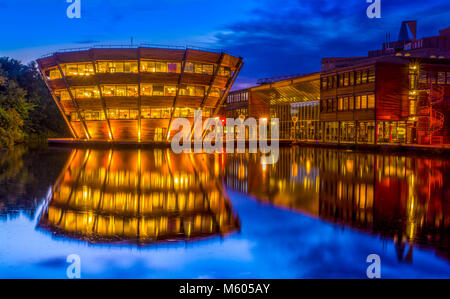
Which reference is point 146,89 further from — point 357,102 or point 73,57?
point 357,102

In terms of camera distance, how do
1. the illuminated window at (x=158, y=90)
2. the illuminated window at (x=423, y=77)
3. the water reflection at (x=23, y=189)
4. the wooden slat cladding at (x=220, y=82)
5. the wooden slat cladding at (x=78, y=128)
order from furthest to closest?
the wooden slat cladding at (x=78, y=128) → the wooden slat cladding at (x=220, y=82) → the illuminated window at (x=158, y=90) → the illuminated window at (x=423, y=77) → the water reflection at (x=23, y=189)

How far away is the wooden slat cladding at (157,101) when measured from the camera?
54906 mm

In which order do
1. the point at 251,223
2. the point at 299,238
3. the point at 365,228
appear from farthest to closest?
the point at 251,223 → the point at 365,228 → the point at 299,238

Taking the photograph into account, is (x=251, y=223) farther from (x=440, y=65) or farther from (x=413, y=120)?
(x=440, y=65)

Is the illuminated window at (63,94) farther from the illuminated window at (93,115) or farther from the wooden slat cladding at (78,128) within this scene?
the wooden slat cladding at (78,128)

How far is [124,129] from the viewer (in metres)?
56.8

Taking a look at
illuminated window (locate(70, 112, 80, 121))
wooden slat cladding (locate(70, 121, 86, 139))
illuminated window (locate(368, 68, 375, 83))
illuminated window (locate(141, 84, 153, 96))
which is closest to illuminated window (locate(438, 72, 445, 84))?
illuminated window (locate(368, 68, 375, 83))

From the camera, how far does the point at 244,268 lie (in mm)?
7574

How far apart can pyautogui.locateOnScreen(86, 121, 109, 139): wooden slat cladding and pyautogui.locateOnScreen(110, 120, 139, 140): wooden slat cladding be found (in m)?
1.29

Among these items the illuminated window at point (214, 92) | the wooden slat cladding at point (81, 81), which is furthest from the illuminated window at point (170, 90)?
the wooden slat cladding at point (81, 81)

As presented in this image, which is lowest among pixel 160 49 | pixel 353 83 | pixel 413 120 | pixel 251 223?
pixel 251 223

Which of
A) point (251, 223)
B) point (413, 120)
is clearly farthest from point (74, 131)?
point (251, 223)

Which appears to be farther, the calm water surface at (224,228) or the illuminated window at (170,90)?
the illuminated window at (170,90)
